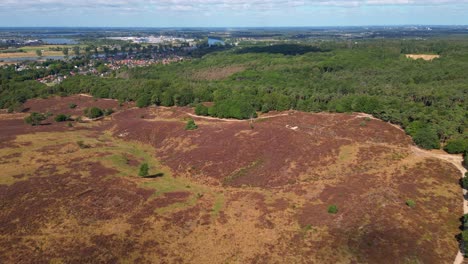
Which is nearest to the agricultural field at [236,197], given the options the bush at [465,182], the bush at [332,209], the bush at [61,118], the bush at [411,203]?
the bush at [332,209]

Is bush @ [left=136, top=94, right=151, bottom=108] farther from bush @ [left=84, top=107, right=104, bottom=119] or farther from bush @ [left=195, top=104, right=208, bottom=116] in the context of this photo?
bush @ [left=195, top=104, right=208, bottom=116]

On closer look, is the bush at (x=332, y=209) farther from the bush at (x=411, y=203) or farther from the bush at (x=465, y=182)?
the bush at (x=465, y=182)

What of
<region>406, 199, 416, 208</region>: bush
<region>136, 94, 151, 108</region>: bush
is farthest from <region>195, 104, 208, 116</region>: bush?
<region>406, 199, 416, 208</region>: bush

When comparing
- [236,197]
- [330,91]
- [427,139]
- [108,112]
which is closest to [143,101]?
[108,112]

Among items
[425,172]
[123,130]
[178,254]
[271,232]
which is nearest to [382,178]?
[425,172]

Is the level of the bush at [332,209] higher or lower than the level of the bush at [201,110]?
lower

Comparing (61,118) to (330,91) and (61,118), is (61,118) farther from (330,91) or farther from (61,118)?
(330,91)
